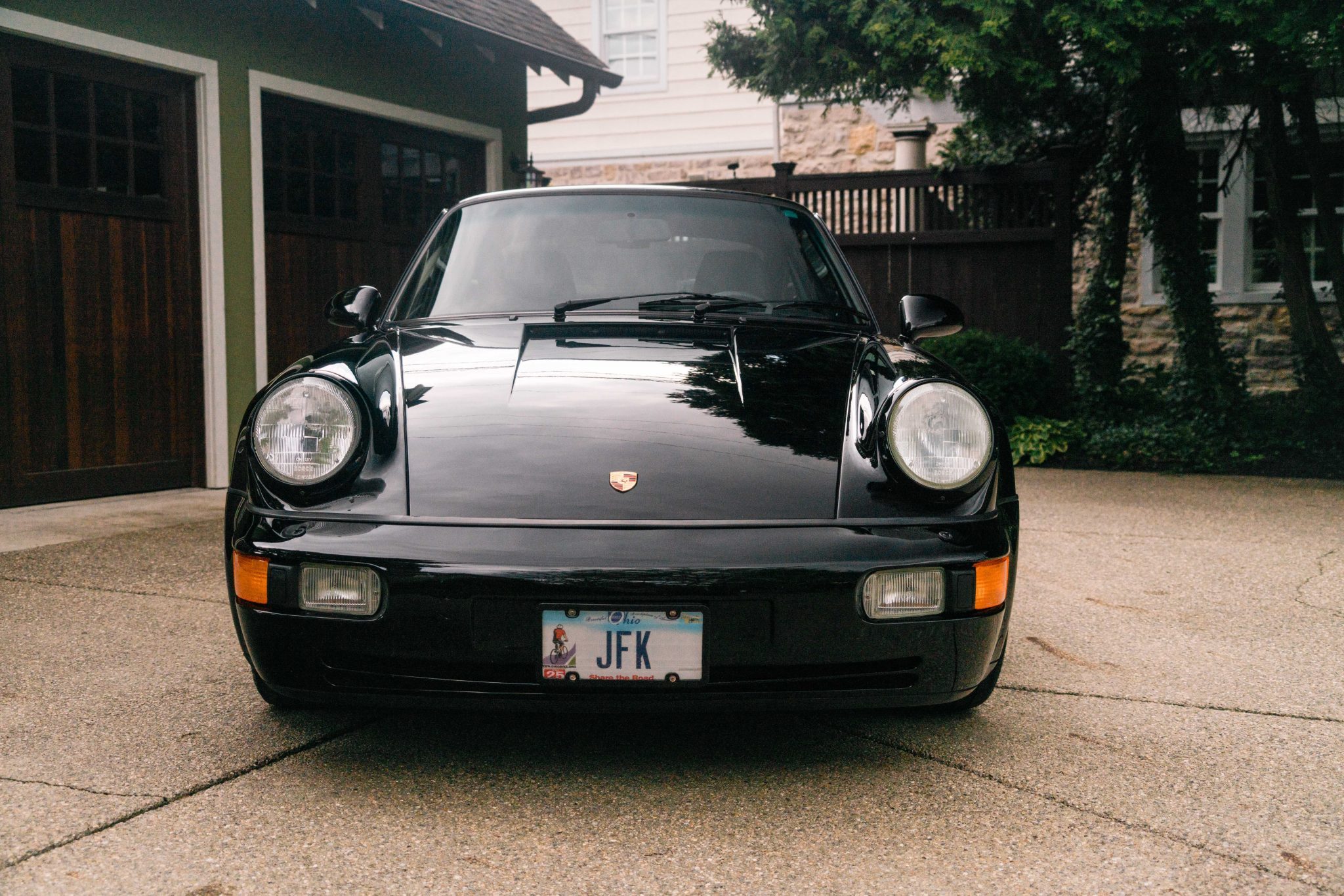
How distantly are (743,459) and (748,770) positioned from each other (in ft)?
2.22

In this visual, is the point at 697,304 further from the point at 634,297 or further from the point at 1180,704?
the point at 1180,704

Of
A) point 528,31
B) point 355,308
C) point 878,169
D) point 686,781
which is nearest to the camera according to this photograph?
point 686,781

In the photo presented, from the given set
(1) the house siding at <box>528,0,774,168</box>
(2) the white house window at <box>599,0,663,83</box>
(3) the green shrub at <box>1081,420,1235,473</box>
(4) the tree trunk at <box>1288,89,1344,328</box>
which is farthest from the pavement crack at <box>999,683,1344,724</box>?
(2) the white house window at <box>599,0,663,83</box>

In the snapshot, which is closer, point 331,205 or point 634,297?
point 634,297

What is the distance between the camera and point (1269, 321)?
12.4 m

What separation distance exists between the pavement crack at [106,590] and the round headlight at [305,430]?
1.86 metres

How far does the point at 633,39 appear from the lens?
50.9 feet

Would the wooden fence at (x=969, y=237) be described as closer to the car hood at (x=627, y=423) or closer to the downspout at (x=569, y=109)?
the downspout at (x=569, y=109)

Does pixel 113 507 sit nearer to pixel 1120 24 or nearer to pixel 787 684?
pixel 787 684

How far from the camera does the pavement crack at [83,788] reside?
2.42 m

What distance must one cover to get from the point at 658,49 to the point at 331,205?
7.91m

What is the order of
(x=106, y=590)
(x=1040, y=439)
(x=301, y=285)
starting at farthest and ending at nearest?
1. (x=1040, y=439)
2. (x=301, y=285)
3. (x=106, y=590)

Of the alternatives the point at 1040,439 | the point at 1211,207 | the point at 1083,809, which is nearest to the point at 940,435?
the point at 1083,809

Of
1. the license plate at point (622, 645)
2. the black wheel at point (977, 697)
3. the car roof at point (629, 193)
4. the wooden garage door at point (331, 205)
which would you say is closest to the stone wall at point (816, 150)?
the wooden garage door at point (331, 205)
